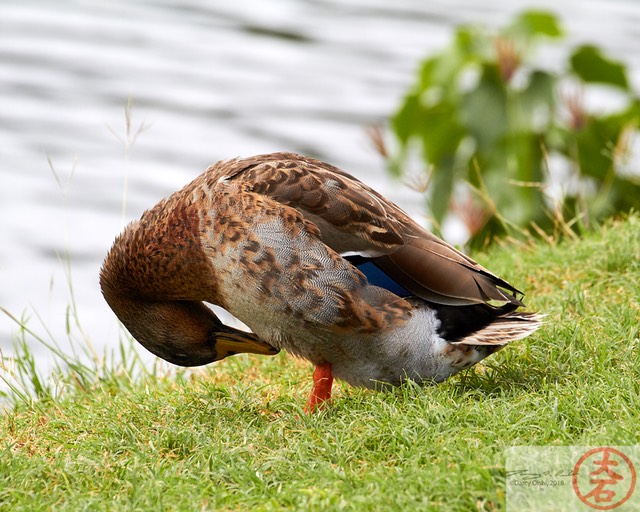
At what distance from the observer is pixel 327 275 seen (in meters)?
4.07

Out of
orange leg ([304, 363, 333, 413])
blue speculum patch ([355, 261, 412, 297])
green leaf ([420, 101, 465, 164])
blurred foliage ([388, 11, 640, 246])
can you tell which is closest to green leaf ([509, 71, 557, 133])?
blurred foliage ([388, 11, 640, 246])

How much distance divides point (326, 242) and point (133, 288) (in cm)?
88

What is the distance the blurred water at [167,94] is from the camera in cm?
960

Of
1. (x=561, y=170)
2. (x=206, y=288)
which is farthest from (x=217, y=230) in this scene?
(x=561, y=170)

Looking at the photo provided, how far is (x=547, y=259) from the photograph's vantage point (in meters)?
5.68

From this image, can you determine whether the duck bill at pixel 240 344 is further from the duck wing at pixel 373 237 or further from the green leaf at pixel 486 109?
the green leaf at pixel 486 109

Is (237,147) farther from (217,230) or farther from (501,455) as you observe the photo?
(501,455)

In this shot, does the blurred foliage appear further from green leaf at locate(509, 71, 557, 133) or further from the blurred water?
the blurred water

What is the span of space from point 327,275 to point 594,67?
4.63 metres
